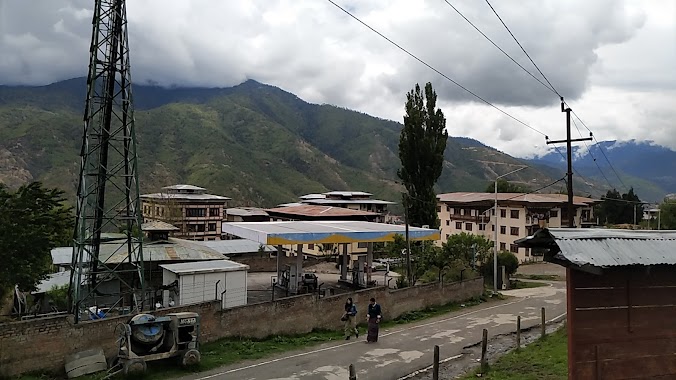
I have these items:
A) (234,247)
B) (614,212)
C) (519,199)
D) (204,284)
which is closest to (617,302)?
(204,284)

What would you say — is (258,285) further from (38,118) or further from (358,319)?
(38,118)

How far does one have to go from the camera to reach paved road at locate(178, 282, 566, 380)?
1605 centimetres

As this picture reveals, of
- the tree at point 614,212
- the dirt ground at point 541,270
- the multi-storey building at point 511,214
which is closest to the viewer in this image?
the dirt ground at point 541,270

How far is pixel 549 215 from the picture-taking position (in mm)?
61812

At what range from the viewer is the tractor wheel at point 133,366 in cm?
1501

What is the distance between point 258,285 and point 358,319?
10798 millimetres

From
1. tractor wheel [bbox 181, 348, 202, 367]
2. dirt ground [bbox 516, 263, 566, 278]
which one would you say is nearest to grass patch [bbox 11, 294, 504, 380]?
tractor wheel [bbox 181, 348, 202, 367]

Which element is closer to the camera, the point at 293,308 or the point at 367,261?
the point at 293,308

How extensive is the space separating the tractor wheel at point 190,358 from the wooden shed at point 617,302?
1241 centimetres

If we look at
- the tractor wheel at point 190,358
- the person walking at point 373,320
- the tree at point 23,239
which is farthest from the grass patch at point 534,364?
the tree at point 23,239

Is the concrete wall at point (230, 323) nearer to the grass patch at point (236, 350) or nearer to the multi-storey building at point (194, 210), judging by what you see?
the grass patch at point (236, 350)

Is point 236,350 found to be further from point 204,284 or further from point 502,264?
point 502,264

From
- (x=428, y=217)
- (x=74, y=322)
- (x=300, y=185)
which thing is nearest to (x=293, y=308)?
(x=74, y=322)

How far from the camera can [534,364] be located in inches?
572
